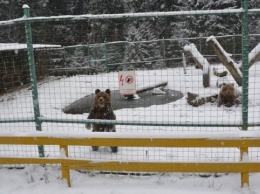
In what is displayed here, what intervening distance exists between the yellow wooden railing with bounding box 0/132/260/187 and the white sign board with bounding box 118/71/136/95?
2.60 ft

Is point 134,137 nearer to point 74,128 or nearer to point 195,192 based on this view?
point 195,192

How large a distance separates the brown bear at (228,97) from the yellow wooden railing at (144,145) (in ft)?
17.9

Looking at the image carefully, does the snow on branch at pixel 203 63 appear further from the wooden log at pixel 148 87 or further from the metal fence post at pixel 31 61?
the metal fence post at pixel 31 61

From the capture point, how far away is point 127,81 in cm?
486

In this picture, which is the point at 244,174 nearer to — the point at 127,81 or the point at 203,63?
the point at 127,81

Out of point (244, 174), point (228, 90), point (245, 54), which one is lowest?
point (244, 174)

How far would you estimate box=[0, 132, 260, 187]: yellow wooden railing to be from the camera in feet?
13.8

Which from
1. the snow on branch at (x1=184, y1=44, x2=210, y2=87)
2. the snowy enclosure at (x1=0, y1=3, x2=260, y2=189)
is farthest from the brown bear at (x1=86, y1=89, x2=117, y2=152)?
the snow on branch at (x1=184, y1=44, x2=210, y2=87)

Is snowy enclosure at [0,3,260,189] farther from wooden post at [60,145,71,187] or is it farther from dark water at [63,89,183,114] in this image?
wooden post at [60,145,71,187]

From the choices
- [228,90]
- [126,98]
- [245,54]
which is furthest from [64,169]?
[126,98]

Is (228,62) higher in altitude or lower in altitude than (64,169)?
higher

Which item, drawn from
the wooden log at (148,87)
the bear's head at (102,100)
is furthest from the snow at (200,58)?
the bear's head at (102,100)

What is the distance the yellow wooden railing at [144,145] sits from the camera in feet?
13.8

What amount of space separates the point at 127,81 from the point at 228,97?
5.50 m
